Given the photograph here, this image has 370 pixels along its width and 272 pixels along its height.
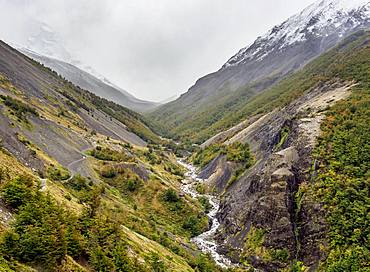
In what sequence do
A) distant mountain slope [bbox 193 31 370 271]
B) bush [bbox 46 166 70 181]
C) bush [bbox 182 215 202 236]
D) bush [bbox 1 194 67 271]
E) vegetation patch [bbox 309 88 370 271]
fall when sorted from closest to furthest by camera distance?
bush [bbox 1 194 67 271], vegetation patch [bbox 309 88 370 271], distant mountain slope [bbox 193 31 370 271], bush [bbox 46 166 70 181], bush [bbox 182 215 202 236]

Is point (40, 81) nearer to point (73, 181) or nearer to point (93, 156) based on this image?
point (93, 156)

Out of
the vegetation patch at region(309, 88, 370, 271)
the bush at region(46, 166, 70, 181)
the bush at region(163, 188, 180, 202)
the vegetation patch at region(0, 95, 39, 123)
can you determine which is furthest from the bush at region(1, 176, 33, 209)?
the vegetation patch at region(0, 95, 39, 123)

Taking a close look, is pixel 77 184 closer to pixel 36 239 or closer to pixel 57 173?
pixel 57 173

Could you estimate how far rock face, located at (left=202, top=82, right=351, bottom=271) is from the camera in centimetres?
3450

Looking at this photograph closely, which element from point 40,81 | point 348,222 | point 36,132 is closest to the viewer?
point 348,222

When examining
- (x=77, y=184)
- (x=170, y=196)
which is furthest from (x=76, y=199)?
(x=170, y=196)

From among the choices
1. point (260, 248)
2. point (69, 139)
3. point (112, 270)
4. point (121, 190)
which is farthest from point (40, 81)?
point (112, 270)

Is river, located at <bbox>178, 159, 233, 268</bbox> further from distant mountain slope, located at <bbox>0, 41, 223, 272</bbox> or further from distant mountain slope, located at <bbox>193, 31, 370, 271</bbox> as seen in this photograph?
distant mountain slope, located at <bbox>0, 41, 223, 272</bbox>

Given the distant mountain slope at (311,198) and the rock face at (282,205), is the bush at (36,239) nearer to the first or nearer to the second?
the distant mountain slope at (311,198)

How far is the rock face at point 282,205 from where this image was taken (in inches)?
1358

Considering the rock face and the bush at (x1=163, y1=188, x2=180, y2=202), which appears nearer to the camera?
the rock face

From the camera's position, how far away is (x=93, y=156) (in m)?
59.4

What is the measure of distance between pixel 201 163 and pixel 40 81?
55279 mm

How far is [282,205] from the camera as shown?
37.9 metres
